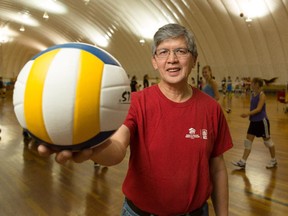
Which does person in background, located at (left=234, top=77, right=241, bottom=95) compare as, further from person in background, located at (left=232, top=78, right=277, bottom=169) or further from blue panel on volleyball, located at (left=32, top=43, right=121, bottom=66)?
blue panel on volleyball, located at (left=32, top=43, right=121, bottom=66)

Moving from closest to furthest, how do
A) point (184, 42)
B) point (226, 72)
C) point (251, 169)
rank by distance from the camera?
point (184, 42) → point (251, 169) → point (226, 72)

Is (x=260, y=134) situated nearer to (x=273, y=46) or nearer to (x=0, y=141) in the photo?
(x=0, y=141)

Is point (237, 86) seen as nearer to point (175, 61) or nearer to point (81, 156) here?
point (175, 61)

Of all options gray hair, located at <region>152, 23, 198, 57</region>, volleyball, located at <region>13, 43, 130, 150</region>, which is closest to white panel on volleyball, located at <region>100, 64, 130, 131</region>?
volleyball, located at <region>13, 43, 130, 150</region>

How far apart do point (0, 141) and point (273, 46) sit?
18.2 m

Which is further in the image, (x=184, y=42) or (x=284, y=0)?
(x=284, y=0)

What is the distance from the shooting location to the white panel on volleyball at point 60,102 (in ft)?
3.10

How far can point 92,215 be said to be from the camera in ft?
9.80

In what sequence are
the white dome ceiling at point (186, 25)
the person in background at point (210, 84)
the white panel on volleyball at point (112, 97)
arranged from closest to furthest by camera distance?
the white panel on volleyball at point (112, 97), the person in background at point (210, 84), the white dome ceiling at point (186, 25)

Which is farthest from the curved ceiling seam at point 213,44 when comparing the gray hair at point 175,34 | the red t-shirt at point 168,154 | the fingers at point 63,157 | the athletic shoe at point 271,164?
the fingers at point 63,157

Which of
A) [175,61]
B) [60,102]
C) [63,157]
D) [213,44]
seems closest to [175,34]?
[175,61]

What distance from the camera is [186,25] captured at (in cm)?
2044

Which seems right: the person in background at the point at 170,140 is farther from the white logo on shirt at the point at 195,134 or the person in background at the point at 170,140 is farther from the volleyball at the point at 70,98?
the volleyball at the point at 70,98

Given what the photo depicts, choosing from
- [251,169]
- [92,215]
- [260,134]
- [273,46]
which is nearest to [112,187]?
[92,215]
